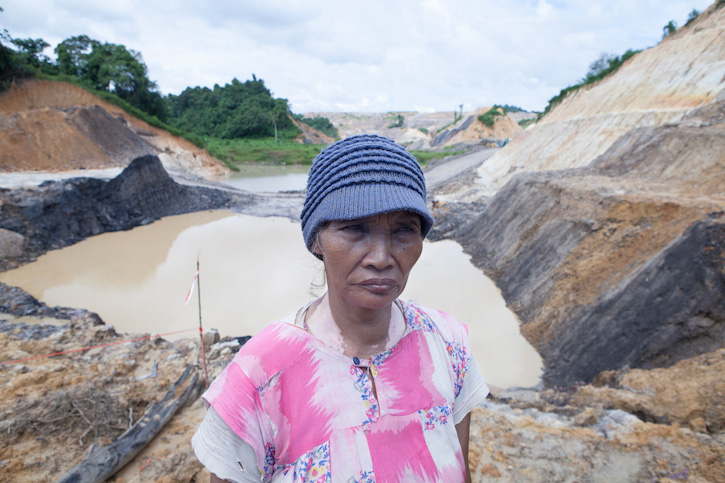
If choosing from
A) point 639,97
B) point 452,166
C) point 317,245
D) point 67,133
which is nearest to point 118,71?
point 67,133

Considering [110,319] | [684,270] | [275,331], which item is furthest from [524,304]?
[110,319]

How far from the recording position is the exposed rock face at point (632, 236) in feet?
15.3

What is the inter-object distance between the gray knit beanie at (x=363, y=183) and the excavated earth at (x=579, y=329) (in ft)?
9.42

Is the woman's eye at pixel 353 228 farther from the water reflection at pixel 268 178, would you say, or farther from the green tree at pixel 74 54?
the green tree at pixel 74 54

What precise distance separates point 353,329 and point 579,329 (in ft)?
18.8

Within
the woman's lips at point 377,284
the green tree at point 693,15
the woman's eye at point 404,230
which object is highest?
the green tree at point 693,15

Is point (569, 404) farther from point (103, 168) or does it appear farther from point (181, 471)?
point (103, 168)

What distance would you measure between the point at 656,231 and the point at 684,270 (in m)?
1.17

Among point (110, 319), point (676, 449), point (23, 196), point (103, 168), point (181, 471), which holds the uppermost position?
point (103, 168)

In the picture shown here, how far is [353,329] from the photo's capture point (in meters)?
1.25

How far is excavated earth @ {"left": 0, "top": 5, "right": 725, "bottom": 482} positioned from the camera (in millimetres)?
3076

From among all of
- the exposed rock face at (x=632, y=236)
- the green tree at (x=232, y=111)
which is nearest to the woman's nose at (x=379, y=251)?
the exposed rock face at (x=632, y=236)

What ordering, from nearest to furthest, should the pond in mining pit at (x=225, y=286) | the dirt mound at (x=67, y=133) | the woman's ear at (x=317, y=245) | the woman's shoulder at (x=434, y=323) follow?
the woman's ear at (x=317, y=245) < the woman's shoulder at (x=434, y=323) < the pond in mining pit at (x=225, y=286) < the dirt mound at (x=67, y=133)

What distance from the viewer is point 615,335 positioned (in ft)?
16.7
